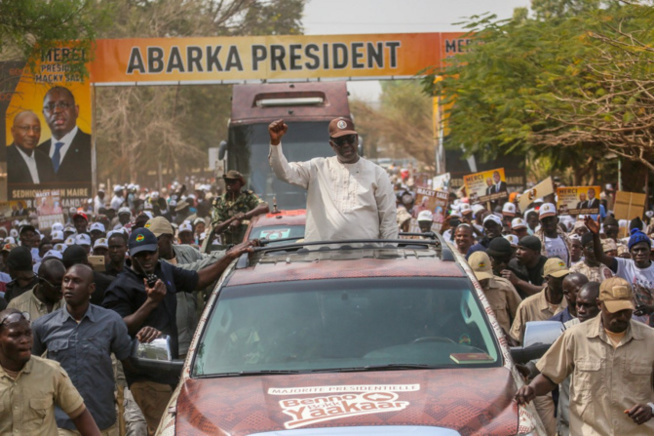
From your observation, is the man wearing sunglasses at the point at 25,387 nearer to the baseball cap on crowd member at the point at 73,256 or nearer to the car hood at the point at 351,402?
the car hood at the point at 351,402

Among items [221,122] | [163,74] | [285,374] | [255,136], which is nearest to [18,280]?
[285,374]

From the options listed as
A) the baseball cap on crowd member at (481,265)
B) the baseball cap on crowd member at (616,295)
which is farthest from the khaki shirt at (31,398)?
the baseball cap on crowd member at (481,265)

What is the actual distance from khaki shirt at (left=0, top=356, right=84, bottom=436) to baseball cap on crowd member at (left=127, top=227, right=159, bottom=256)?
5.68 ft

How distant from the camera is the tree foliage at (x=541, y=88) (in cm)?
1386

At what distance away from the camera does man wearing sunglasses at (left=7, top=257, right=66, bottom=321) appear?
7348mm

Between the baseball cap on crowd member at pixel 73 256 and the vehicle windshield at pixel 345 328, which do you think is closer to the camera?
the vehicle windshield at pixel 345 328

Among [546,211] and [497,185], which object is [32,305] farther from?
[497,185]

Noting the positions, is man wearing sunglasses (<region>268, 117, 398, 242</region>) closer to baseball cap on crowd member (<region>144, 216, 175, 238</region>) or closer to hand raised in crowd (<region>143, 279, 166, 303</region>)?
hand raised in crowd (<region>143, 279, 166, 303</region>)

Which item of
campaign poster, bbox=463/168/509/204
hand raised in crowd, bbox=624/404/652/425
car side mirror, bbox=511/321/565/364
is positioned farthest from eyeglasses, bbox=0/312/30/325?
campaign poster, bbox=463/168/509/204

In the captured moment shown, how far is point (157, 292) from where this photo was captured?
21.6 feet

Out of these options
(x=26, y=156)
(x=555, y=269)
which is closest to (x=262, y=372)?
(x=555, y=269)

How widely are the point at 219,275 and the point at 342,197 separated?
3.24ft

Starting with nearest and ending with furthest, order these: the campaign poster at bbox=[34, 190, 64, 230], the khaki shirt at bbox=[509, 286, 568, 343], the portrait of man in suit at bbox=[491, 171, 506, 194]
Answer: the khaki shirt at bbox=[509, 286, 568, 343]
the campaign poster at bbox=[34, 190, 64, 230]
the portrait of man in suit at bbox=[491, 171, 506, 194]

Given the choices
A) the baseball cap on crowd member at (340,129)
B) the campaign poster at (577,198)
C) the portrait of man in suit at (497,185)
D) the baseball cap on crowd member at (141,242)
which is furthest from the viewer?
the portrait of man in suit at (497,185)
